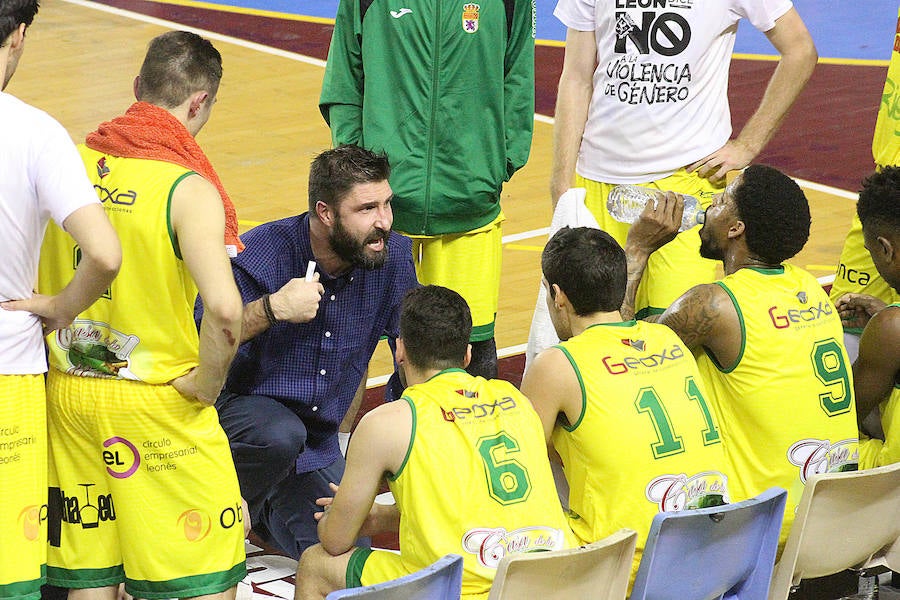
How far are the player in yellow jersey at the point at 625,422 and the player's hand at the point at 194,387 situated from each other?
0.85m

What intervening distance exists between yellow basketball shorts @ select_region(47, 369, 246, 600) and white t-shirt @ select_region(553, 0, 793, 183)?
2.18m

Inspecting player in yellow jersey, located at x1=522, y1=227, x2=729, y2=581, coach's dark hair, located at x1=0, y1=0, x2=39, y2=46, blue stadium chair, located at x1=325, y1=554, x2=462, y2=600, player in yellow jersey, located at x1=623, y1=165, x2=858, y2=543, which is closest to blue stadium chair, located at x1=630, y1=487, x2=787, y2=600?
player in yellow jersey, located at x1=522, y1=227, x2=729, y2=581

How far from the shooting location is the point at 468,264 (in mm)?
5730

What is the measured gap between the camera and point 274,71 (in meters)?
12.1

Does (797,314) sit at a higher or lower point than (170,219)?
lower

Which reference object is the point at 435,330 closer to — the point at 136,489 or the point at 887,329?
the point at 136,489

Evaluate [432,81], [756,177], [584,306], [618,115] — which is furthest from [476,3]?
[584,306]

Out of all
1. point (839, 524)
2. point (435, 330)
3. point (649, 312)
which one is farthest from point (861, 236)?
point (435, 330)

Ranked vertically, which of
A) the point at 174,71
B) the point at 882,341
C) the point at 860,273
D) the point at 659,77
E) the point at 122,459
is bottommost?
the point at 122,459

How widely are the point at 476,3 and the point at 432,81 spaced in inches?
13.7

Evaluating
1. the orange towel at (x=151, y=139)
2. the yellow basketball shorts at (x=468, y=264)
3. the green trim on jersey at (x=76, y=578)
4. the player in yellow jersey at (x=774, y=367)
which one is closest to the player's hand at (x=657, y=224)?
the player in yellow jersey at (x=774, y=367)

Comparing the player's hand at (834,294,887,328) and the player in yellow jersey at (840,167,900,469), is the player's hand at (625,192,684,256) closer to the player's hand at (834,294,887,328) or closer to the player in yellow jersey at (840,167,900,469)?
the player in yellow jersey at (840,167,900,469)

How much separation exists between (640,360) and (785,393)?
529mm

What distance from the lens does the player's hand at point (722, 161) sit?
5.31 metres
